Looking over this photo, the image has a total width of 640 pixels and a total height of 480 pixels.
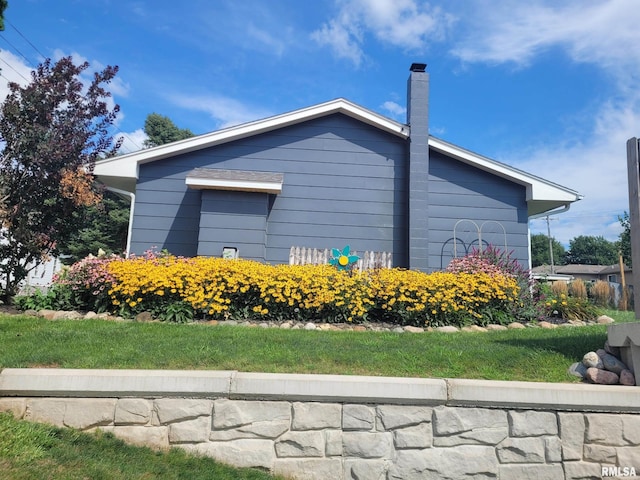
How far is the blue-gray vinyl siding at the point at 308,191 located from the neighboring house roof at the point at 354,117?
0.19m

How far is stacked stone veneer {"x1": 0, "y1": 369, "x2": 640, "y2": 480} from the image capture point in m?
2.99

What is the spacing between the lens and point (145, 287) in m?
6.09

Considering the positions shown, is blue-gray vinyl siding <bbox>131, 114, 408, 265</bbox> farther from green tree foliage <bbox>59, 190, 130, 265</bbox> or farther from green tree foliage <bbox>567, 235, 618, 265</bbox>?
green tree foliage <bbox>567, 235, 618, 265</bbox>

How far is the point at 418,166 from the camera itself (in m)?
8.80

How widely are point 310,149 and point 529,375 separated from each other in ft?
21.4

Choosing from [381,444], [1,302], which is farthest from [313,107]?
[381,444]

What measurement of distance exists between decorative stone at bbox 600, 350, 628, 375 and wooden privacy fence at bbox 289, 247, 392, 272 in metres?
4.74

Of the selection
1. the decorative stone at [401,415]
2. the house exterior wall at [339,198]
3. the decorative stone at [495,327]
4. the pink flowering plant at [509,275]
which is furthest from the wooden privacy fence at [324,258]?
the decorative stone at [401,415]

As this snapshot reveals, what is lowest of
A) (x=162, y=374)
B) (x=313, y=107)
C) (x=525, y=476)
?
(x=525, y=476)

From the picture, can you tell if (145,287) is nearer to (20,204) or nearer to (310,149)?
(20,204)

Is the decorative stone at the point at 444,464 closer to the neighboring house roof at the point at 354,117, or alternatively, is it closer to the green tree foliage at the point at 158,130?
the neighboring house roof at the point at 354,117

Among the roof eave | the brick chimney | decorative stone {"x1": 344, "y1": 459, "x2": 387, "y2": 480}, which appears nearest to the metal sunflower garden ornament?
the brick chimney

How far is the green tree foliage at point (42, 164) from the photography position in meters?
7.17

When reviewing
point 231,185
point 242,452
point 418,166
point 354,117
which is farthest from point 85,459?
point 354,117
